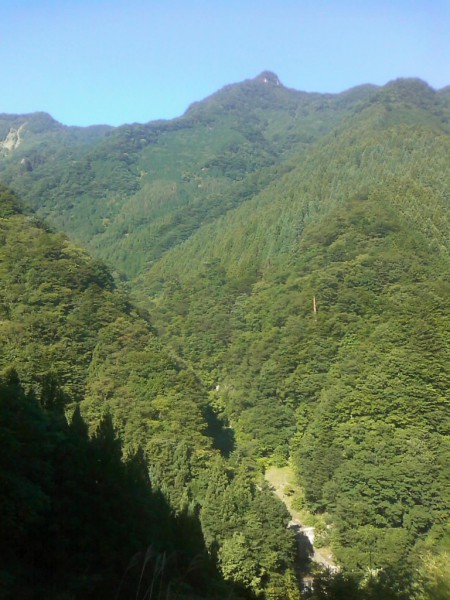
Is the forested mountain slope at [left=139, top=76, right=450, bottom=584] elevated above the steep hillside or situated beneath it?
situated beneath

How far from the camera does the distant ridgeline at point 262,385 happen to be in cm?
2075

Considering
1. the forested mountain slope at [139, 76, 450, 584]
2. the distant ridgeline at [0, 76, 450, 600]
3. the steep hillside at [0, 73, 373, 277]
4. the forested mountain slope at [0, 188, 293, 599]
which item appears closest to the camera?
the forested mountain slope at [0, 188, 293, 599]

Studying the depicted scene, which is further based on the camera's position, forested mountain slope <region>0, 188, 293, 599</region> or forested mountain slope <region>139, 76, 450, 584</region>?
forested mountain slope <region>139, 76, 450, 584</region>

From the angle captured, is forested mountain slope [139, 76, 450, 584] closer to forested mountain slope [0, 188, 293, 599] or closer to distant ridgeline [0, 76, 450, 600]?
distant ridgeline [0, 76, 450, 600]

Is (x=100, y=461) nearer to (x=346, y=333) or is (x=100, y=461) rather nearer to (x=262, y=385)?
(x=262, y=385)

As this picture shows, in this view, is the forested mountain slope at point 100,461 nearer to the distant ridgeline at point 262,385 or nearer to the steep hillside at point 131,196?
the distant ridgeline at point 262,385

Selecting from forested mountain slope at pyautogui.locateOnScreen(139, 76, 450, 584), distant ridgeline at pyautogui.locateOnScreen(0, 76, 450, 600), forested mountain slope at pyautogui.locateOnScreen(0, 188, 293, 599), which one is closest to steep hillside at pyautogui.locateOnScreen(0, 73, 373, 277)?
forested mountain slope at pyautogui.locateOnScreen(139, 76, 450, 584)

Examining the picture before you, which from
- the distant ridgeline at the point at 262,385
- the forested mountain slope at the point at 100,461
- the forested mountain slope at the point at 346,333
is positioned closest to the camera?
the forested mountain slope at the point at 100,461

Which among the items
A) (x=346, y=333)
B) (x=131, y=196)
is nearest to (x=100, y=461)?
(x=346, y=333)

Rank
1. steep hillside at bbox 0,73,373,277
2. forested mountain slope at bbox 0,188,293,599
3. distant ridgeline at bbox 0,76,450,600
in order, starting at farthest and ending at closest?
steep hillside at bbox 0,73,373,277 < distant ridgeline at bbox 0,76,450,600 < forested mountain slope at bbox 0,188,293,599

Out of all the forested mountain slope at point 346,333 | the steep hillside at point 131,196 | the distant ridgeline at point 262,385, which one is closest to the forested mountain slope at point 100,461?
the distant ridgeline at point 262,385

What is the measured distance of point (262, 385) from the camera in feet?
202

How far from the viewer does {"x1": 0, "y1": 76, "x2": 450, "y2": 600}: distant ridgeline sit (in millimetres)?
20750

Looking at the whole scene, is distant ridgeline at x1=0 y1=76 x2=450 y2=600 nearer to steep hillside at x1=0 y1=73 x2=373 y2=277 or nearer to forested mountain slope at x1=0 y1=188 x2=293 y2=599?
forested mountain slope at x1=0 y1=188 x2=293 y2=599
